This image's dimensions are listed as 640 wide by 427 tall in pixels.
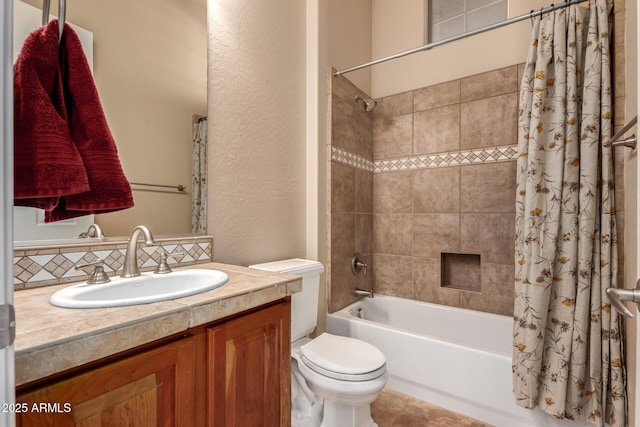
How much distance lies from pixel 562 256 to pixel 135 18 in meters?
2.13

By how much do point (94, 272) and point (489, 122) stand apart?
2.41 metres

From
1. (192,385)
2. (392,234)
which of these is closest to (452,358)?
(392,234)

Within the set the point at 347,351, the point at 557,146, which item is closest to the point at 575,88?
the point at 557,146

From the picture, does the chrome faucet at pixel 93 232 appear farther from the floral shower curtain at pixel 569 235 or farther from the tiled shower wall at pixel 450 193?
the tiled shower wall at pixel 450 193

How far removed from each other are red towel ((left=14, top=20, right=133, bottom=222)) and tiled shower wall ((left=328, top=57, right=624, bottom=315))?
4.57 feet

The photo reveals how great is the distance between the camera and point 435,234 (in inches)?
92.8

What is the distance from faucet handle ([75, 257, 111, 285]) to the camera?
0.93 m

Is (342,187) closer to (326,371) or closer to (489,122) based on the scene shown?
(489,122)

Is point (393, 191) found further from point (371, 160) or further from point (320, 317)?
point (320, 317)

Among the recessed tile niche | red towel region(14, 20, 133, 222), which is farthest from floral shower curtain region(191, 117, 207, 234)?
the recessed tile niche

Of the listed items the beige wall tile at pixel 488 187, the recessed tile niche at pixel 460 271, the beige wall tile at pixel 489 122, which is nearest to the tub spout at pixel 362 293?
the recessed tile niche at pixel 460 271

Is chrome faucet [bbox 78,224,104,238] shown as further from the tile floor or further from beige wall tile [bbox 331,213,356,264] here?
the tile floor

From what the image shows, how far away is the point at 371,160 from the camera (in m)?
2.65

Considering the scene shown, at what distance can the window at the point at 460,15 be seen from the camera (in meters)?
2.31
